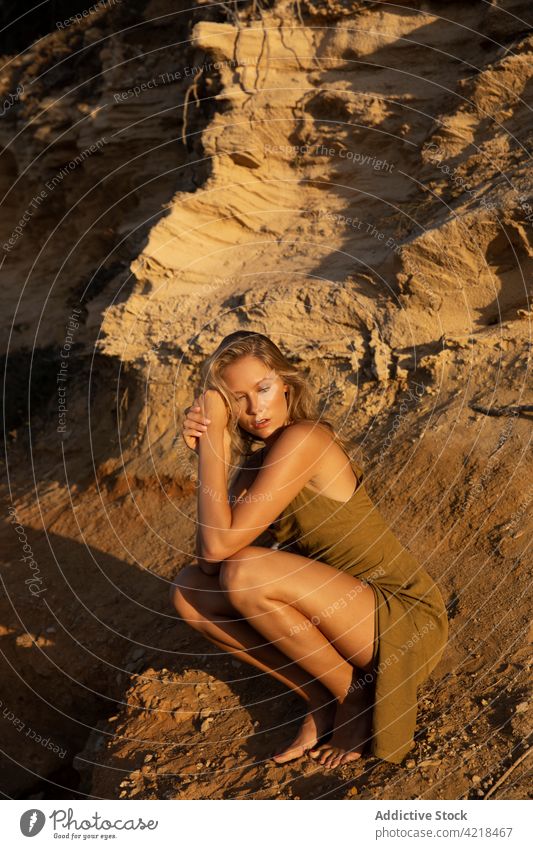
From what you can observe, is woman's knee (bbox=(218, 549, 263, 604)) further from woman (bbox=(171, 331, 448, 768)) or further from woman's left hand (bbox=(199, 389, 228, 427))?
woman's left hand (bbox=(199, 389, 228, 427))

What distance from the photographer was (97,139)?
828 centimetres

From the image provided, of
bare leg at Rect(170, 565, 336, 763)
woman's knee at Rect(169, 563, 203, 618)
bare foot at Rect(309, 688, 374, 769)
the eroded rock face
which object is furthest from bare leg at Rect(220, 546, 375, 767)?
the eroded rock face

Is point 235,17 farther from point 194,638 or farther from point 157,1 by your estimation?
point 194,638

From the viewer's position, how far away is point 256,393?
11.0 feet

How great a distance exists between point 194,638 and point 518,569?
181 centimetres

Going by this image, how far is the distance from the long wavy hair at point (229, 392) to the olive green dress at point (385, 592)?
362mm

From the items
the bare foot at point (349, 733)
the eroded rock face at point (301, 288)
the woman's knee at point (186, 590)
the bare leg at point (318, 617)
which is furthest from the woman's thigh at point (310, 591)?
the eroded rock face at point (301, 288)

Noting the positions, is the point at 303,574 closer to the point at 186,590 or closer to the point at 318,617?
the point at 318,617

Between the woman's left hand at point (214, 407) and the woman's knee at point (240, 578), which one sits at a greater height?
the woman's left hand at point (214, 407)

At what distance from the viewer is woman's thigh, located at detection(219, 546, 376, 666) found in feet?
9.86

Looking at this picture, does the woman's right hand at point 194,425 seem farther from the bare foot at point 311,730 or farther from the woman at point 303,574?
the bare foot at point 311,730

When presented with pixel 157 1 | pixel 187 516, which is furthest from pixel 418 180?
pixel 157 1

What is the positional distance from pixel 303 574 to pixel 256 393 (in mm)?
799

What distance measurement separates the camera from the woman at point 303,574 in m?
3.04
